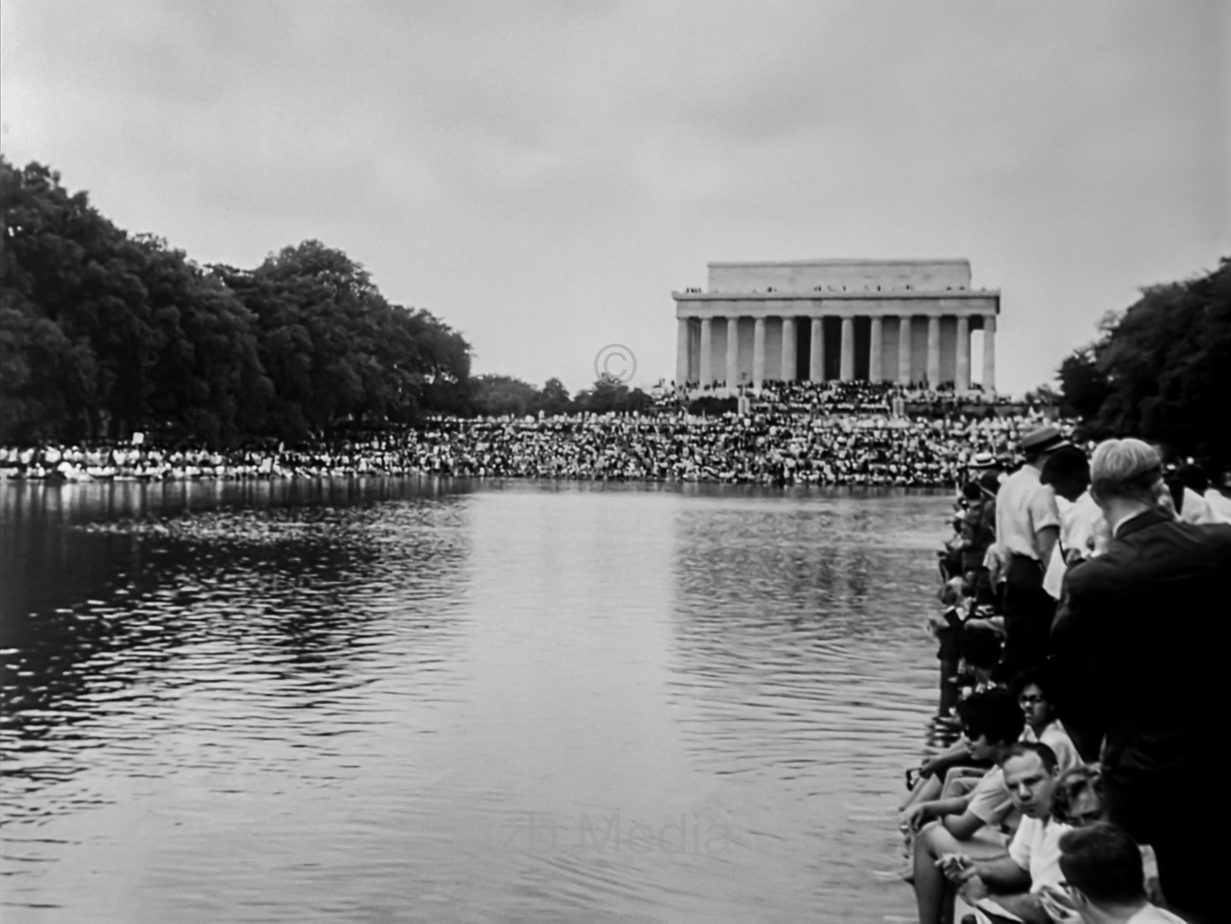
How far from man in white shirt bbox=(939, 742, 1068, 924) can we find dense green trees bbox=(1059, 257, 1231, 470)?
44.2 meters

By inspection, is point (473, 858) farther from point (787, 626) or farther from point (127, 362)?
point (127, 362)

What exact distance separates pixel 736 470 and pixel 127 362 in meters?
25.4

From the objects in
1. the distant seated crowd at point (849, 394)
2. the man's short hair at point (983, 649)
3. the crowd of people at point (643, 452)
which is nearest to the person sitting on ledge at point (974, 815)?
the man's short hair at point (983, 649)

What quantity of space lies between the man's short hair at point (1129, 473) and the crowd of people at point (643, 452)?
2137 inches

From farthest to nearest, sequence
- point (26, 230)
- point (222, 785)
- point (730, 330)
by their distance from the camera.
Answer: point (730, 330) < point (26, 230) < point (222, 785)

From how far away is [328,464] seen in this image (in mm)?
70500

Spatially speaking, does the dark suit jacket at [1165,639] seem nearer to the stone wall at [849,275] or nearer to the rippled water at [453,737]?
the rippled water at [453,737]

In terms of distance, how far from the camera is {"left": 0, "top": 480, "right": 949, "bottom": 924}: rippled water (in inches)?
316

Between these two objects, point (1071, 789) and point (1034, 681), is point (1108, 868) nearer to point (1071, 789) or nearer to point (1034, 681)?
point (1071, 789)

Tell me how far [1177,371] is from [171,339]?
1548 inches

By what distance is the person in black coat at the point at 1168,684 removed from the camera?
5109 mm

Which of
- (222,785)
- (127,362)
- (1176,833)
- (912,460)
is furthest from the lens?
(912,460)

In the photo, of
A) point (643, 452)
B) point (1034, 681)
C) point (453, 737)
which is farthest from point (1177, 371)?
point (1034, 681)

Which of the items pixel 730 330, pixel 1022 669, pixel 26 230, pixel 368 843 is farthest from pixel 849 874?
pixel 730 330
